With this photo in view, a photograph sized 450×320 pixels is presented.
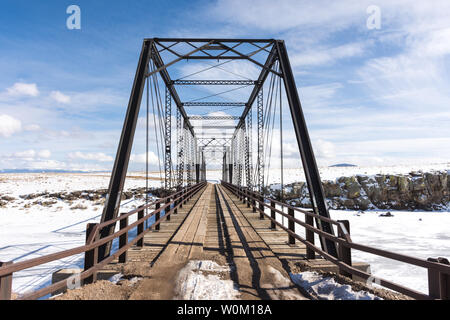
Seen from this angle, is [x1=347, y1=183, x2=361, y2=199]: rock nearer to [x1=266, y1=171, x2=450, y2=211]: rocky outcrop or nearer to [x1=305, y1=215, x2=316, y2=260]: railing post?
[x1=266, y1=171, x2=450, y2=211]: rocky outcrop

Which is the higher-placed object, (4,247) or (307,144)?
(307,144)

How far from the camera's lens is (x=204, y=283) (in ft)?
14.0

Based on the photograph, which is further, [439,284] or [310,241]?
[310,241]

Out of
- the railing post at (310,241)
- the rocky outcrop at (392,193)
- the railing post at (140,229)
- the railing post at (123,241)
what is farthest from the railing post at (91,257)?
the rocky outcrop at (392,193)

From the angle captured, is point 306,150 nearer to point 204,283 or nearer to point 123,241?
point 204,283

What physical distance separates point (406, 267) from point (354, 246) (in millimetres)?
11255

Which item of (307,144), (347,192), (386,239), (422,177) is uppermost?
(307,144)

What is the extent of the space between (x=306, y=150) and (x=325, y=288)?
4508 mm

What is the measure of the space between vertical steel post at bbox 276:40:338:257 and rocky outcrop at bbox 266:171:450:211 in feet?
70.2

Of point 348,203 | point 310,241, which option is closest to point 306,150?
point 310,241

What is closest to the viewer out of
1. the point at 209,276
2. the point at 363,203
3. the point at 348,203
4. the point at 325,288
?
the point at 325,288
